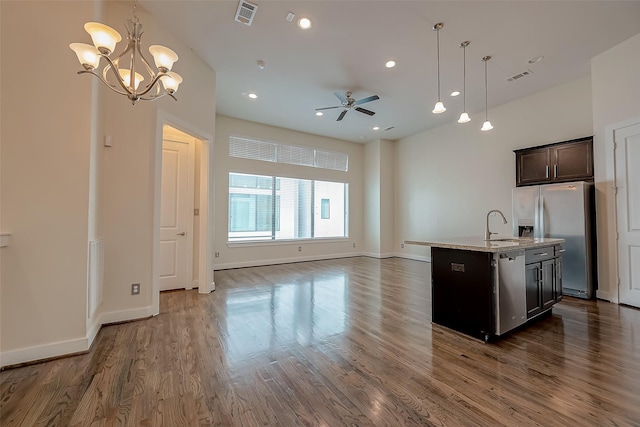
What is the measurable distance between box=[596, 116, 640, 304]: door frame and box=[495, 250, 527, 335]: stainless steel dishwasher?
7.51 ft

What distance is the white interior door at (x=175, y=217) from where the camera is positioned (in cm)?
434

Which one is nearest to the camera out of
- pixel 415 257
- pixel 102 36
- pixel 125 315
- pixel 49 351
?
pixel 102 36

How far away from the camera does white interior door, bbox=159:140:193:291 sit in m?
4.34

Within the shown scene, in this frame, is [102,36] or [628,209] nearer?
[102,36]

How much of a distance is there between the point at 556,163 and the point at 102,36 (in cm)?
635

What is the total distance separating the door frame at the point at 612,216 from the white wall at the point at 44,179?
21.7 feet

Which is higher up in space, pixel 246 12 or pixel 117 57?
pixel 246 12

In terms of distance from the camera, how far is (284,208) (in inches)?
286

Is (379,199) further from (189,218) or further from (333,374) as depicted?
(333,374)

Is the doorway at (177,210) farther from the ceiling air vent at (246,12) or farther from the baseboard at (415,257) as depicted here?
the baseboard at (415,257)

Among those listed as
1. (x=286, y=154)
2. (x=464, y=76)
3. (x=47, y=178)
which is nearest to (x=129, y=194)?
(x=47, y=178)

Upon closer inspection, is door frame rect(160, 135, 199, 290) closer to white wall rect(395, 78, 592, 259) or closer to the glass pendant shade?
the glass pendant shade

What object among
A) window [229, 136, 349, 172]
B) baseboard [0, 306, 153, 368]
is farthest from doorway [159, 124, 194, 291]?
window [229, 136, 349, 172]

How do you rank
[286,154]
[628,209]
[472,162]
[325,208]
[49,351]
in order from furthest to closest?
[325,208]
[286,154]
[472,162]
[628,209]
[49,351]
